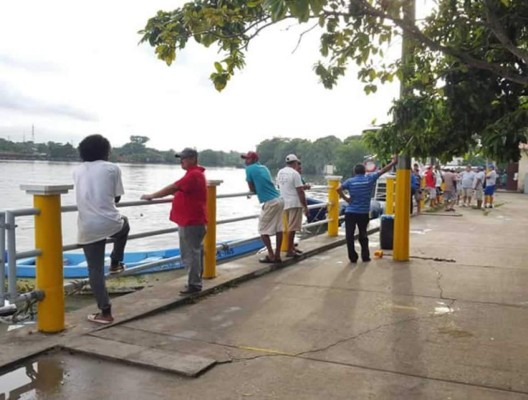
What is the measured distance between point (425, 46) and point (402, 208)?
327 centimetres

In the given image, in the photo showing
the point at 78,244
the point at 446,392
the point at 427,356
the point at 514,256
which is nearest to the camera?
the point at 446,392

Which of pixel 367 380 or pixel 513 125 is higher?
pixel 513 125

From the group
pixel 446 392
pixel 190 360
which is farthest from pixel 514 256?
pixel 190 360

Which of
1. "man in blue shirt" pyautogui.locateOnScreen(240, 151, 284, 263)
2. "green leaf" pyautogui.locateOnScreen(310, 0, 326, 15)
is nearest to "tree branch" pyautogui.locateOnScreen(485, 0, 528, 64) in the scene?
"green leaf" pyautogui.locateOnScreen(310, 0, 326, 15)

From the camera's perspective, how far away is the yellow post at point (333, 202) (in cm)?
1024

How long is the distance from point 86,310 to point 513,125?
4.32m

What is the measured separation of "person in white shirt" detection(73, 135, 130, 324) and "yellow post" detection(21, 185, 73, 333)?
19 cm

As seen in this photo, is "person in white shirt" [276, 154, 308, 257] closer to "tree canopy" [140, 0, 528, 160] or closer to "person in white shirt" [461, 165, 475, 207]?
"tree canopy" [140, 0, 528, 160]

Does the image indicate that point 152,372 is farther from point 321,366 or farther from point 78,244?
point 78,244

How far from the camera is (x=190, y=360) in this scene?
13.4 ft

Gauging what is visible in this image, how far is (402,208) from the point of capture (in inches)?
331

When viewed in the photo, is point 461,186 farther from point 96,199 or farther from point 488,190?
point 96,199

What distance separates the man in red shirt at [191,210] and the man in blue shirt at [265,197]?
182cm

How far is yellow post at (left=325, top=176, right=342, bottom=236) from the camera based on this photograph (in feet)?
33.6
